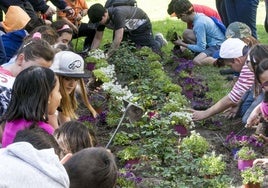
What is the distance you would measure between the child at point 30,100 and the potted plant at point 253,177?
1278mm

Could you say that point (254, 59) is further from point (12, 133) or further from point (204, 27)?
point (204, 27)

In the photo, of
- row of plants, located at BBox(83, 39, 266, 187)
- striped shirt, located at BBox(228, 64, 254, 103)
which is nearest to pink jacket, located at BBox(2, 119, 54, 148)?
row of plants, located at BBox(83, 39, 266, 187)

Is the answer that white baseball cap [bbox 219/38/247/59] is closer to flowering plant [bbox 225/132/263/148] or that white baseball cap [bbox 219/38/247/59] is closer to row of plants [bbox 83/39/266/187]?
row of plants [bbox 83/39/266/187]

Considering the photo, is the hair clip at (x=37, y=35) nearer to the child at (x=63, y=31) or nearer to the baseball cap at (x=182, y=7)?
the child at (x=63, y=31)

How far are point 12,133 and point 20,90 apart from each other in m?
0.26

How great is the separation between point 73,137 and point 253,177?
1207mm

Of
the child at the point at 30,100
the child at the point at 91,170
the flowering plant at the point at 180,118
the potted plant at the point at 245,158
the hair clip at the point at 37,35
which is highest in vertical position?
the child at the point at 91,170

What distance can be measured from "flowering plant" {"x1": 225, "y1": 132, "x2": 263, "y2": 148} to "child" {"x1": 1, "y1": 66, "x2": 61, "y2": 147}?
1672 millimetres

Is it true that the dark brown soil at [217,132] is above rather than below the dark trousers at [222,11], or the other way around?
above

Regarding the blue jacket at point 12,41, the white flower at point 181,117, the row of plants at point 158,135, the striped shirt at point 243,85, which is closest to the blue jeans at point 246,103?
the striped shirt at point 243,85

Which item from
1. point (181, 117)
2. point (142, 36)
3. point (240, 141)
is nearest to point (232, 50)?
point (181, 117)

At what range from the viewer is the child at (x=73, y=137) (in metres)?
3.66

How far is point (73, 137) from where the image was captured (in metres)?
3.70

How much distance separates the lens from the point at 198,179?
13.6 ft
